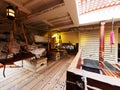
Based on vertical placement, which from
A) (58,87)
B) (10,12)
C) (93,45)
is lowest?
(58,87)

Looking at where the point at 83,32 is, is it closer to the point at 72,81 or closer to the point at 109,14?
the point at 109,14

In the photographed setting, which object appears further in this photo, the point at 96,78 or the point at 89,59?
the point at 89,59

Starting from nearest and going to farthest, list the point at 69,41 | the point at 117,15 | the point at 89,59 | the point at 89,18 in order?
the point at 117,15, the point at 89,18, the point at 89,59, the point at 69,41

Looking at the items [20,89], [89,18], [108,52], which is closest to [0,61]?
[20,89]

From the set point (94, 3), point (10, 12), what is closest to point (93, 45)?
point (94, 3)

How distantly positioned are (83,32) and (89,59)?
1911 mm

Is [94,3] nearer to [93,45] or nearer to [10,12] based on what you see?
[10,12]

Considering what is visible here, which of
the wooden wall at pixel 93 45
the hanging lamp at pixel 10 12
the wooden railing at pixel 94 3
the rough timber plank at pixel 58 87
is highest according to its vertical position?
the wooden railing at pixel 94 3

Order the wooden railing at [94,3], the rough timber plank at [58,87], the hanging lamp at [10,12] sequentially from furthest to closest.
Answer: the wooden railing at [94,3]
the rough timber plank at [58,87]
the hanging lamp at [10,12]

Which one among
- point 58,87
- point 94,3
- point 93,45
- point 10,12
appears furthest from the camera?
point 93,45

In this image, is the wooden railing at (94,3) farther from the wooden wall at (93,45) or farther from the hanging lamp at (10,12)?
the wooden wall at (93,45)

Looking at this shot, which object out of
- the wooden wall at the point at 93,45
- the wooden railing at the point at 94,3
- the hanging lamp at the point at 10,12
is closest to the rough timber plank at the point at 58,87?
the hanging lamp at the point at 10,12

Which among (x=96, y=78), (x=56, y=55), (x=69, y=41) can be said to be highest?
(x=69, y=41)

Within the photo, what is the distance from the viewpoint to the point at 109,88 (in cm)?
71
